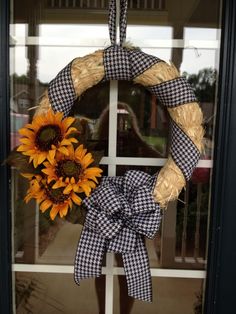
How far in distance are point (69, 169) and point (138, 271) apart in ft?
1.43

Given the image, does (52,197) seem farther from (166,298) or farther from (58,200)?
(166,298)

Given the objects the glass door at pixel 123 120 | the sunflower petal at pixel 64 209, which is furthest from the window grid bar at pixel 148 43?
the sunflower petal at pixel 64 209

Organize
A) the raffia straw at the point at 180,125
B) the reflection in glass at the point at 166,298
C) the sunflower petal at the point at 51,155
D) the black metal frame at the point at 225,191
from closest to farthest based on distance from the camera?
the sunflower petal at the point at 51,155
the raffia straw at the point at 180,125
the black metal frame at the point at 225,191
the reflection in glass at the point at 166,298

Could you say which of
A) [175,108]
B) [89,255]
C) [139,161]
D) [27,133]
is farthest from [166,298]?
[27,133]

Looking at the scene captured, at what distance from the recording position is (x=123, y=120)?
1.37 metres

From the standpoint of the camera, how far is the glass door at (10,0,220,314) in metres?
1.36

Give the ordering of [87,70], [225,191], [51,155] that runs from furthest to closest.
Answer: [225,191] → [87,70] → [51,155]

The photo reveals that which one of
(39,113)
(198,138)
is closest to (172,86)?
(198,138)

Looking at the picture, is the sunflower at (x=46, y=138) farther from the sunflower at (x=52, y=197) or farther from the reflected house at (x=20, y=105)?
the reflected house at (x=20, y=105)

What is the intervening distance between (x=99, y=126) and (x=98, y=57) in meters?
0.30

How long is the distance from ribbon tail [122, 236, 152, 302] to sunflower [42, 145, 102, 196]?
0.28 metres

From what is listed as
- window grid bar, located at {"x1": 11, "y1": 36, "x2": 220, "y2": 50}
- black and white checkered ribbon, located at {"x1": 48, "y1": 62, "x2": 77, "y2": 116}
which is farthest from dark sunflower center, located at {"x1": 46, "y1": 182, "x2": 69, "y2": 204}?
window grid bar, located at {"x1": 11, "y1": 36, "x2": 220, "y2": 50}

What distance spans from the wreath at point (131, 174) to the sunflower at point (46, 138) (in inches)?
1.4

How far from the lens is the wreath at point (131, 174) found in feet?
3.69
